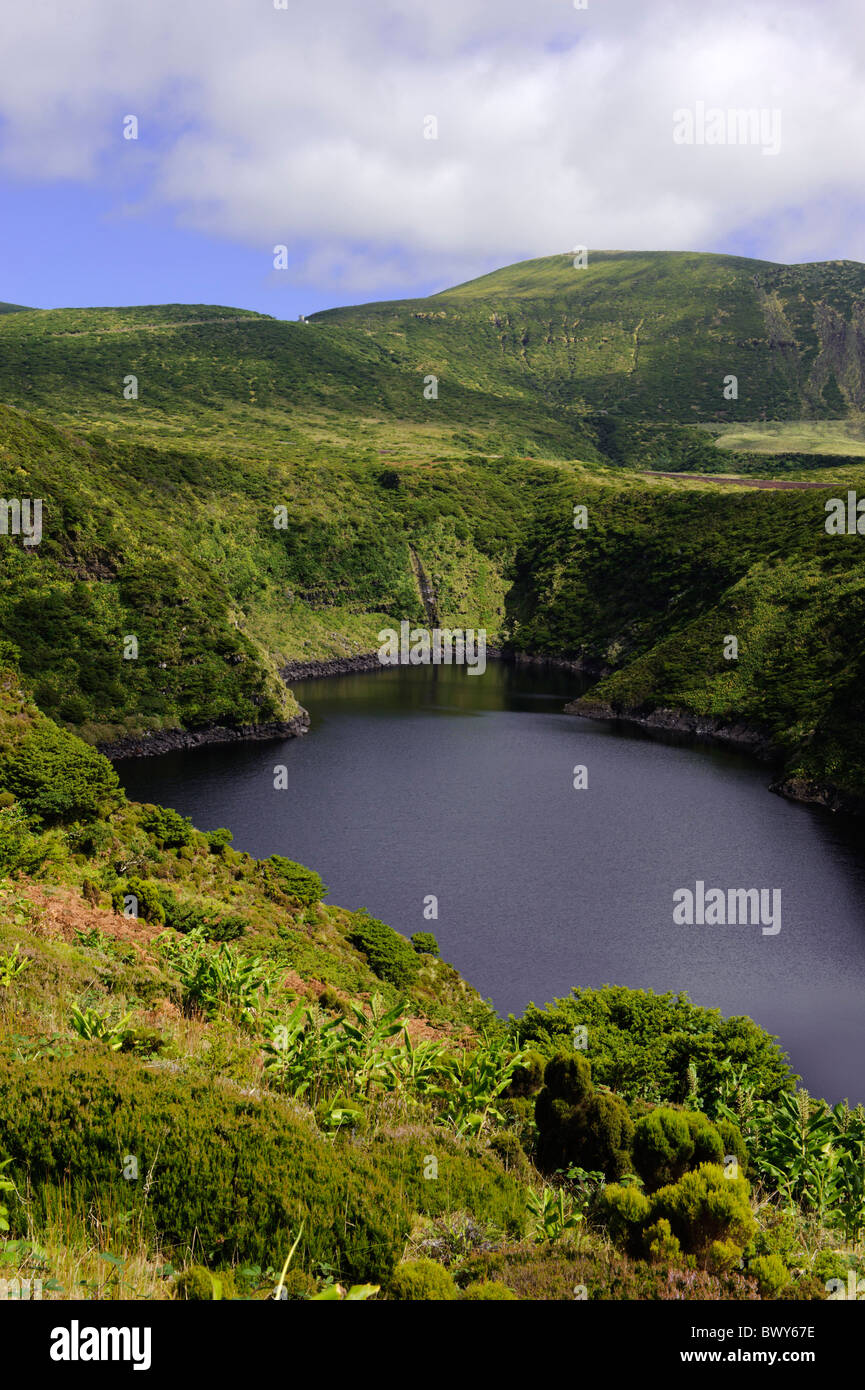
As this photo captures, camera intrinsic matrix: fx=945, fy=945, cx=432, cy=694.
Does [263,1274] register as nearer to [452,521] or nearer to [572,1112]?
[572,1112]

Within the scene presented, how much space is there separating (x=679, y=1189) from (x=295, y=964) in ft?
59.5

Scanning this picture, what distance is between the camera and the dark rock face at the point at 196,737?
7156 cm

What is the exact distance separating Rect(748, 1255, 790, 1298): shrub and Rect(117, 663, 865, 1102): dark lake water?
20.7 m

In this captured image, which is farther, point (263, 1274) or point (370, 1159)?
point (370, 1159)

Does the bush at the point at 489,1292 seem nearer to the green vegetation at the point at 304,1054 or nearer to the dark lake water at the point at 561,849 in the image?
the green vegetation at the point at 304,1054

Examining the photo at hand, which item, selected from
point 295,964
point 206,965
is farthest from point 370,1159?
point 295,964

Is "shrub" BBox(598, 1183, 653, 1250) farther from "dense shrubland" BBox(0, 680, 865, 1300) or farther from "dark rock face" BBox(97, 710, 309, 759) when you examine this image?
"dark rock face" BBox(97, 710, 309, 759)

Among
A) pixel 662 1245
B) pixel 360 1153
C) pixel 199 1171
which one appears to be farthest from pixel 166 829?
pixel 662 1245

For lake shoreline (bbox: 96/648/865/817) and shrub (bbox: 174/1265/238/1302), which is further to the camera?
lake shoreline (bbox: 96/648/865/817)

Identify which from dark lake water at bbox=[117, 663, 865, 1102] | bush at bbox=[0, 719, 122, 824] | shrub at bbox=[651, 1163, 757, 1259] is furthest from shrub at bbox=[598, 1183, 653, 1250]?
bush at bbox=[0, 719, 122, 824]

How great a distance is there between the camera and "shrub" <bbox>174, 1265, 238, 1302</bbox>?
814cm

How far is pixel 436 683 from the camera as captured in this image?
10581cm

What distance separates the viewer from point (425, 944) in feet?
115

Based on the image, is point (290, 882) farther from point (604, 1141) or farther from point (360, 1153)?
point (360, 1153)
